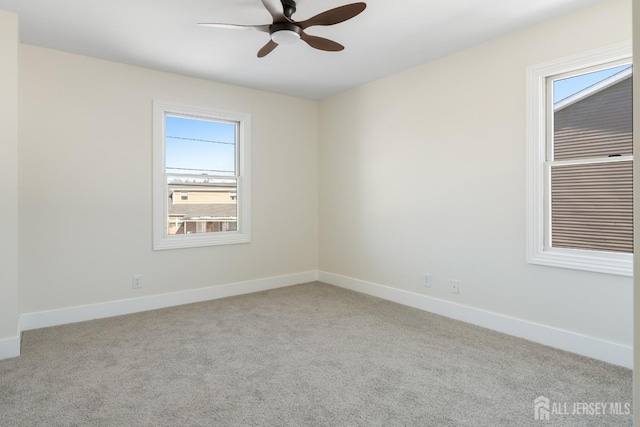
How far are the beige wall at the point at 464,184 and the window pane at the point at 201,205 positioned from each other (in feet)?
4.78

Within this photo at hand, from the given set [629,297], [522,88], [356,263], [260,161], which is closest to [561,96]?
[522,88]

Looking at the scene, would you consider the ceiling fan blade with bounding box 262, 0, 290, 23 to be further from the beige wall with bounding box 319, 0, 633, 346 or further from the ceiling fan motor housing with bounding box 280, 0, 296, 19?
the beige wall with bounding box 319, 0, 633, 346

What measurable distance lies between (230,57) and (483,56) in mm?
2385

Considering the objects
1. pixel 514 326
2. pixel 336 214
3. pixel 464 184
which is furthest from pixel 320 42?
pixel 514 326

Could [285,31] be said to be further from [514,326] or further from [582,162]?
[514,326]

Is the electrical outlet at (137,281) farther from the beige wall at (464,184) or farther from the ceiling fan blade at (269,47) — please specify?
the ceiling fan blade at (269,47)

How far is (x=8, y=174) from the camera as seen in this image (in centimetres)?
275

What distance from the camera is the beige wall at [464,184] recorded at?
2770 millimetres

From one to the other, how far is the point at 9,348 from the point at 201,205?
2.21 meters

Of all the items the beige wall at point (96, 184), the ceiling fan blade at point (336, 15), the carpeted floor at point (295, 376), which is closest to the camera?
the carpeted floor at point (295, 376)

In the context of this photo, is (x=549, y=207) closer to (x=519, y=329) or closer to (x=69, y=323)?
(x=519, y=329)

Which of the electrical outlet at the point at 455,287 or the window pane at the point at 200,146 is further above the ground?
the window pane at the point at 200,146

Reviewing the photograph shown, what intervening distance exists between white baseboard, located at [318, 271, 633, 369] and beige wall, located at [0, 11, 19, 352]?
134 inches

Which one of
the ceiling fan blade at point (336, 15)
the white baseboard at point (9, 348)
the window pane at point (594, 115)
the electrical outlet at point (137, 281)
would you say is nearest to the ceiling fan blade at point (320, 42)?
the ceiling fan blade at point (336, 15)
